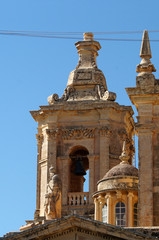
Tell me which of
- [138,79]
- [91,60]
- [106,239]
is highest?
[91,60]

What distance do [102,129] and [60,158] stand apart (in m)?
2.82

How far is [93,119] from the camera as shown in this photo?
85.5 metres

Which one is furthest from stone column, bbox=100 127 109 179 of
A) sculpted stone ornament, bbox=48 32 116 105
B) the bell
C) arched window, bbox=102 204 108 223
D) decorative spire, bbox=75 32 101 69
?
arched window, bbox=102 204 108 223

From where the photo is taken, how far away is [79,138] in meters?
85.0

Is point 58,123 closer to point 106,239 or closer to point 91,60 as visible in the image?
point 91,60

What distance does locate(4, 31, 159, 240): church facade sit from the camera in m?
70.5

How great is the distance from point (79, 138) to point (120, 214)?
11.2m

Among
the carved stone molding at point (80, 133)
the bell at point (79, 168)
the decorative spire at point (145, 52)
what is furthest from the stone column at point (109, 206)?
the carved stone molding at point (80, 133)

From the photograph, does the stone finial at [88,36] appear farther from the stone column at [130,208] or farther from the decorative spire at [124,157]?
the stone column at [130,208]

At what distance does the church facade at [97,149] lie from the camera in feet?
231

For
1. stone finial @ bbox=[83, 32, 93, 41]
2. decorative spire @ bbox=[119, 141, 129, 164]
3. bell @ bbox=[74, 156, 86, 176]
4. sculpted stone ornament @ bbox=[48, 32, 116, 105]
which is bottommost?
decorative spire @ bbox=[119, 141, 129, 164]

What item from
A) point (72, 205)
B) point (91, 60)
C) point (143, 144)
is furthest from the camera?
point (91, 60)

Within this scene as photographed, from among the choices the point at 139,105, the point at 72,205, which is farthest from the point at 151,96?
the point at 72,205

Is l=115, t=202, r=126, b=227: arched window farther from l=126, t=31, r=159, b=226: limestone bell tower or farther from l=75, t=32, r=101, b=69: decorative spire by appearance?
l=75, t=32, r=101, b=69: decorative spire
